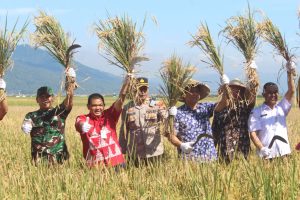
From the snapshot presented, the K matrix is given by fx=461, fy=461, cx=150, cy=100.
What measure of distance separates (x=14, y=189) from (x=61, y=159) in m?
1.25

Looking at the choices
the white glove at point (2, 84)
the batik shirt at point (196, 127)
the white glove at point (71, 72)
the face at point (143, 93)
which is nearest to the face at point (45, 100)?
the white glove at point (71, 72)

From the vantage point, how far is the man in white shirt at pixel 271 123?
5.04m

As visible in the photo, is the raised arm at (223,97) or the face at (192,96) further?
the face at (192,96)

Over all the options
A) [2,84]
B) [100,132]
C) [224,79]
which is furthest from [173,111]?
[2,84]

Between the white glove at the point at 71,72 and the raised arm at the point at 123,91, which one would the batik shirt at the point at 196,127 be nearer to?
the raised arm at the point at 123,91

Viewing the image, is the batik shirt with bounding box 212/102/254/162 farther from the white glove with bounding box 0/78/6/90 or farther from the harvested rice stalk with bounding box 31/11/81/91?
the white glove with bounding box 0/78/6/90

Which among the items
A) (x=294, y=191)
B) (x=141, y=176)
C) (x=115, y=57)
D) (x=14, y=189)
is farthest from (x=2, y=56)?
(x=294, y=191)

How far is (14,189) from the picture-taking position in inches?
158

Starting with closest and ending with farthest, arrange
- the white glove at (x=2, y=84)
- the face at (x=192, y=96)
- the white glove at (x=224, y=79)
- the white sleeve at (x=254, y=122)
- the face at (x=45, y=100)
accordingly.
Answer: the white glove at (x=2, y=84)
the white glove at (x=224, y=79)
the white sleeve at (x=254, y=122)
the face at (x=45, y=100)
the face at (x=192, y=96)

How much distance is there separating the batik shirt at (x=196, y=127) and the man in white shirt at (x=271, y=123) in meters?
0.49

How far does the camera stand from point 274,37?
498 centimetres

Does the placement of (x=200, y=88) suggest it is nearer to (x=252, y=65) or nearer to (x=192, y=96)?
(x=192, y=96)

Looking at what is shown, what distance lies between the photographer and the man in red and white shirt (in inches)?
192

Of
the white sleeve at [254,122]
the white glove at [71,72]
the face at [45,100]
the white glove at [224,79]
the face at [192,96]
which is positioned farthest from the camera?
the face at [192,96]
